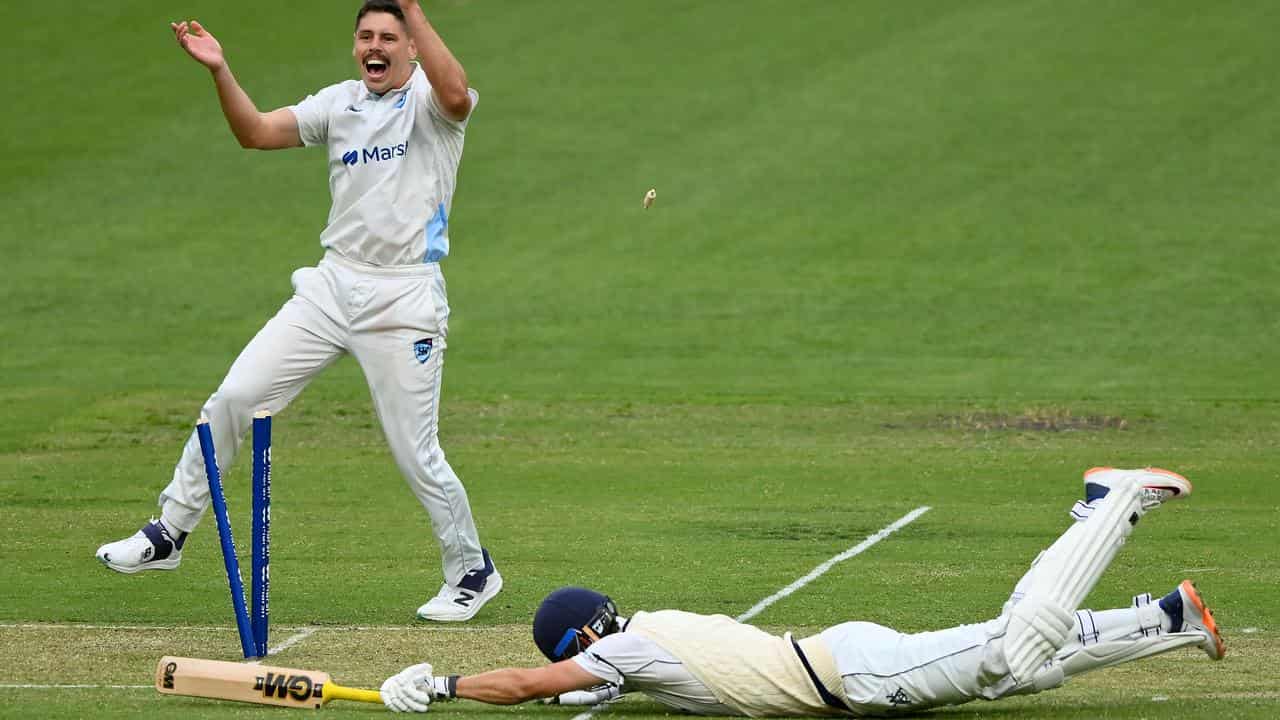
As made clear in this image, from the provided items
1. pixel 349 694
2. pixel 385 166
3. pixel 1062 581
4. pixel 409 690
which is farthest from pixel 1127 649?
pixel 385 166

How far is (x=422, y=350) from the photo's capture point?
926 centimetres

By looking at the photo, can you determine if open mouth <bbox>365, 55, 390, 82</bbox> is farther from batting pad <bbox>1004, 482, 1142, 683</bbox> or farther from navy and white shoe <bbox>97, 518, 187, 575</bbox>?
batting pad <bbox>1004, 482, 1142, 683</bbox>

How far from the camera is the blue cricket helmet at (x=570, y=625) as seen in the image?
25.0 ft

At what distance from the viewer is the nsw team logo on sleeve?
364 inches

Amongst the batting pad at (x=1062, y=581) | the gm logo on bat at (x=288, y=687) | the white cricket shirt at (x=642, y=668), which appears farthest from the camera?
the gm logo on bat at (x=288, y=687)

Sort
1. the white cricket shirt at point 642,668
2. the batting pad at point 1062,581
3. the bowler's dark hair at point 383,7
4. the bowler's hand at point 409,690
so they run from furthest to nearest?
1. the bowler's dark hair at point 383,7
2. the bowler's hand at point 409,690
3. the white cricket shirt at point 642,668
4. the batting pad at point 1062,581

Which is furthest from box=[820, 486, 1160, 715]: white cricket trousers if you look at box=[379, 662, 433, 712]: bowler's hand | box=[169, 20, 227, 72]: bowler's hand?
box=[169, 20, 227, 72]: bowler's hand

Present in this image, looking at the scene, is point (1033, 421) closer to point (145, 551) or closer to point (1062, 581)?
point (145, 551)

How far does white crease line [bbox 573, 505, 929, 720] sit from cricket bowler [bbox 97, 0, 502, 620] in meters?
1.69

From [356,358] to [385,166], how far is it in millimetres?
934

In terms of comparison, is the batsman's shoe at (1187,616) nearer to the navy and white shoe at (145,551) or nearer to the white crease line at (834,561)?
the white crease line at (834,561)

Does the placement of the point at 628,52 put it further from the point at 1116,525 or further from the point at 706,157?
the point at 1116,525

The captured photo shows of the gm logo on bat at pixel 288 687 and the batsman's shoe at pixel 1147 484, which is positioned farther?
the gm logo on bat at pixel 288 687

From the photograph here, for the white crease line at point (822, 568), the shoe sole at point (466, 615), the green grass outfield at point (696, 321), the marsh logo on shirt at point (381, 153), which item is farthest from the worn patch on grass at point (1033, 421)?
the marsh logo on shirt at point (381, 153)
